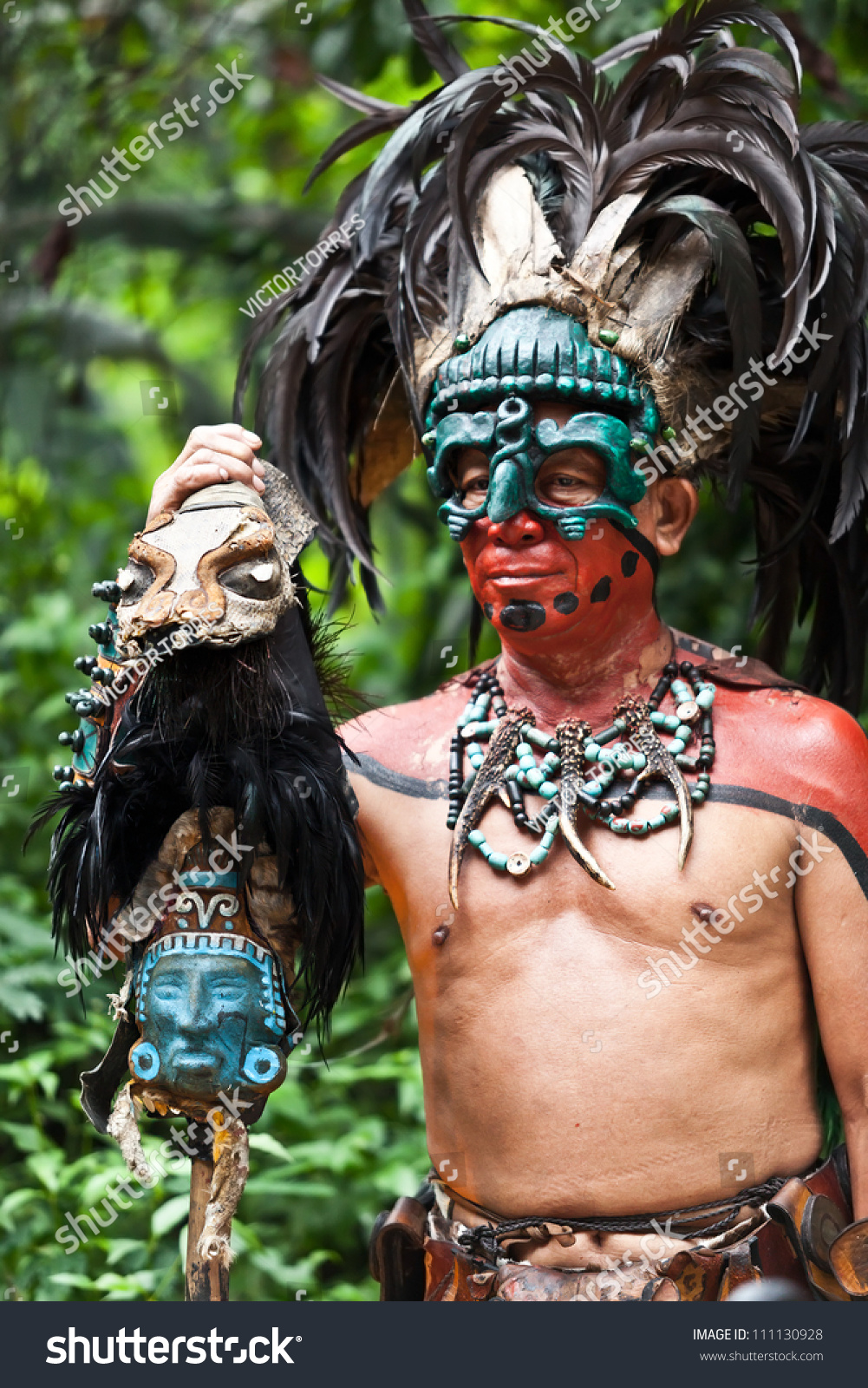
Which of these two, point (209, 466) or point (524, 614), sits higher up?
point (209, 466)

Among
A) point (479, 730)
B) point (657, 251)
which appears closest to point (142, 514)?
point (479, 730)

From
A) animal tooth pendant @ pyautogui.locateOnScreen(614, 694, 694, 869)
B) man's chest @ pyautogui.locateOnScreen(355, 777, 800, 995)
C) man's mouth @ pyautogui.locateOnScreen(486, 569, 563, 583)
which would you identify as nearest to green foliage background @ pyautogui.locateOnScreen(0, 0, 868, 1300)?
man's chest @ pyautogui.locateOnScreen(355, 777, 800, 995)

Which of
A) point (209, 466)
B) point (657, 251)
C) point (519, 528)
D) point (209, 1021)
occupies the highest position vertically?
point (657, 251)

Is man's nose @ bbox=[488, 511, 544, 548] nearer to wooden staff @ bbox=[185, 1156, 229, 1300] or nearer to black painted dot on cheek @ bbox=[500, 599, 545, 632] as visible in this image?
black painted dot on cheek @ bbox=[500, 599, 545, 632]

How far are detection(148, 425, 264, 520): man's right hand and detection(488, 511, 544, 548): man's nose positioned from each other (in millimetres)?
332

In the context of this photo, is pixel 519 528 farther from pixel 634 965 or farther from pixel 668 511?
pixel 634 965

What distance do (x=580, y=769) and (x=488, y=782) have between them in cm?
14

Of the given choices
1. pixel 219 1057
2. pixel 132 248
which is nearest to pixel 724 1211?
pixel 219 1057

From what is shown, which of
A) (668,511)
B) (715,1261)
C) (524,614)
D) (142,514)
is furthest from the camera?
(142,514)

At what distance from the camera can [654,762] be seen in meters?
2.07

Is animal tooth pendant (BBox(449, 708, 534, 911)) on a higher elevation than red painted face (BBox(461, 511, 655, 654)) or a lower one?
lower

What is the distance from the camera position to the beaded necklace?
2.04m

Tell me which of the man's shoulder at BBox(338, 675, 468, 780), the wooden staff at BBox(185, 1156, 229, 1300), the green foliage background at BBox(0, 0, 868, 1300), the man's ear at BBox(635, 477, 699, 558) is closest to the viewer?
the wooden staff at BBox(185, 1156, 229, 1300)

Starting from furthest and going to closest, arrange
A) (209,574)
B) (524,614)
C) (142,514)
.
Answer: (142,514), (524,614), (209,574)
